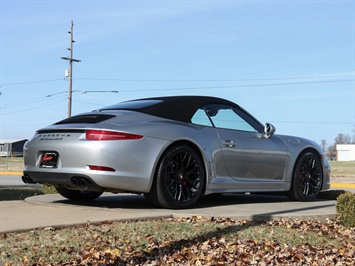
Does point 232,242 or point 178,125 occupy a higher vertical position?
point 178,125

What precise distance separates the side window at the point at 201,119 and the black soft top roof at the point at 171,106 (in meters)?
0.05

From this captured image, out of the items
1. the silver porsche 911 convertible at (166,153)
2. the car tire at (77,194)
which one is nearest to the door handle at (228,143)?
the silver porsche 911 convertible at (166,153)

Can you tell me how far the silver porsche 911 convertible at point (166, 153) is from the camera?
613cm

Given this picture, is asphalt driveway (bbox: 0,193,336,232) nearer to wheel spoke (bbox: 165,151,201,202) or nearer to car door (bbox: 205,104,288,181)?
wheel spoke (bbox: 165,151,201,202)

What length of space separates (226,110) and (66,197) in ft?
8.43

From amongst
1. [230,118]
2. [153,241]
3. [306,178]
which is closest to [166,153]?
[230,118]

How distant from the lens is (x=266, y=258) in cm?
463

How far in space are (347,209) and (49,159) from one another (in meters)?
3.56

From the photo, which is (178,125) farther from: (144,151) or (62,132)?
(62,132)

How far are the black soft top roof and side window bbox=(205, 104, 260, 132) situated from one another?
0.11 meters

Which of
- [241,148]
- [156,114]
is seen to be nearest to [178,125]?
[156,114]

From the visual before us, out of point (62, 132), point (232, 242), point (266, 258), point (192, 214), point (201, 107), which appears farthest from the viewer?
point (201, 107)

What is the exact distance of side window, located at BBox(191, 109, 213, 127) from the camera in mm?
7023

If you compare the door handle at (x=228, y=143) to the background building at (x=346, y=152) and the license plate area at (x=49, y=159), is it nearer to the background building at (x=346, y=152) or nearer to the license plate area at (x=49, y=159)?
the license plate area at (x=49, y=159)
